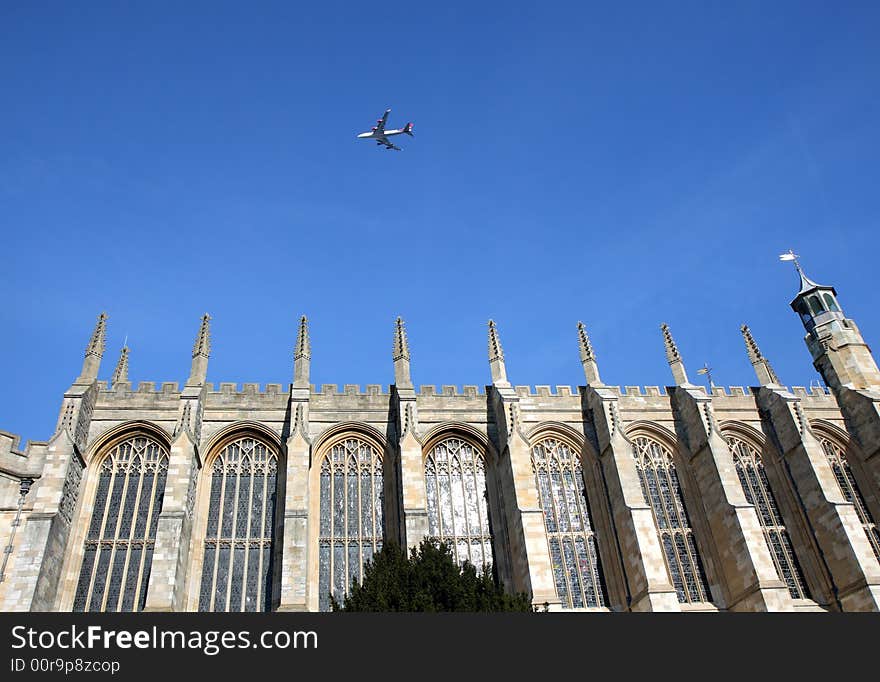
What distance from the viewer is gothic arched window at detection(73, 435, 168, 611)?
2073 cm

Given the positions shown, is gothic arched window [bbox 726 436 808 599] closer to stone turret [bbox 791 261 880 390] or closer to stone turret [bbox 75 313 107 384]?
stone turret [bbox 791 261 880 390]

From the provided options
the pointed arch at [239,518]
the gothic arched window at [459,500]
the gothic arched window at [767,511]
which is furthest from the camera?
the gothic arched window at [767,511]

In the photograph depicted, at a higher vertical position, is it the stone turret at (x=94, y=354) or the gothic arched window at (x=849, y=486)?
the stone turret at (x=94, y=354)

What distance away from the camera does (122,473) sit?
897 inches

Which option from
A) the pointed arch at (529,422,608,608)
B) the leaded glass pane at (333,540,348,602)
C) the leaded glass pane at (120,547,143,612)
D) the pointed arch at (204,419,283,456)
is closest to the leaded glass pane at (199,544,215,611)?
the leaded glass pane at (120,547,143,612)

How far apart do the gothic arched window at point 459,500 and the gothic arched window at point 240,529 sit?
536cm

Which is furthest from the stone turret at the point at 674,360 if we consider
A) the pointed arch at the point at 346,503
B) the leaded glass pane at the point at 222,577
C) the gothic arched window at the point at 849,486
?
the leaded glass pane at the point at 222,577

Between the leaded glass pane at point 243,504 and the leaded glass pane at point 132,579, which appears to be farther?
the leaded glass pane at point 243,504

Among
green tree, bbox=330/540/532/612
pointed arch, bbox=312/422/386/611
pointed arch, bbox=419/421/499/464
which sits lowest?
green tree, bbox=330/540/532/612

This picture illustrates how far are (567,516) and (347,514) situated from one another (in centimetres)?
754

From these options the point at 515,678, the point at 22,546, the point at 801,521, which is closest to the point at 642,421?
the point at 801,521

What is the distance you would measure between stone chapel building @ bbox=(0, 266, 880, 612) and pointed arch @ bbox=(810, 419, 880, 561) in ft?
Answer: 0.18

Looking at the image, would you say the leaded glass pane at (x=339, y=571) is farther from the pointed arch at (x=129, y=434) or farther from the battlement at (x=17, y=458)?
the battlement at (x=17, y=458)

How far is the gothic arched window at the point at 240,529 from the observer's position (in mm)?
21281
